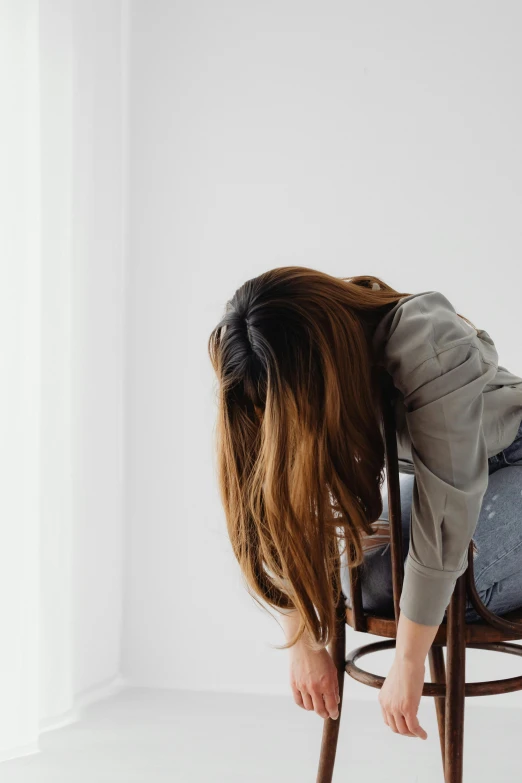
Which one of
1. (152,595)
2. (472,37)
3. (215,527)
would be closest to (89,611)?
(152,595)

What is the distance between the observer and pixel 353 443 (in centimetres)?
97

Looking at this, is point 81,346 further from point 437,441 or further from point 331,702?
point 437,441

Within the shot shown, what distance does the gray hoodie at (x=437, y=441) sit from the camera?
0.95m

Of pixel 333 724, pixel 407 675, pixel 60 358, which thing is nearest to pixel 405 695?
pixel 407 675

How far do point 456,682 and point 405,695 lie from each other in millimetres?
79

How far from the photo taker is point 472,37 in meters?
2.24

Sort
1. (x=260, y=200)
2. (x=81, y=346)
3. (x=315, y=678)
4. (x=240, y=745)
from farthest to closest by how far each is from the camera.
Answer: (x=260, y=200) < (x=81, y=346) < (x=240, y=745) < (x=315, y=678)

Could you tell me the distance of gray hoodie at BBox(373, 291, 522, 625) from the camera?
0.95 metres

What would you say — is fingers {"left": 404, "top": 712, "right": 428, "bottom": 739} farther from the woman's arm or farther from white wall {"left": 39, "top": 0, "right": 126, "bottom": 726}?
white wall {"left": 39, "top": 0, "right": 126, "bottom": 726}

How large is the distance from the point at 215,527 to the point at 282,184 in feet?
3.61

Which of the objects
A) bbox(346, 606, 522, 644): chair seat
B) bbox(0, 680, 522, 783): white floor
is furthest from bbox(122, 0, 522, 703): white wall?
bbox(346, 606, 522, 644): chair seat

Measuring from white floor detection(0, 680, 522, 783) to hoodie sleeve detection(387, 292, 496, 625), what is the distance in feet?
3.32

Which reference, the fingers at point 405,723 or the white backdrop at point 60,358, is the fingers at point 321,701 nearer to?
the fingers at point 405,723

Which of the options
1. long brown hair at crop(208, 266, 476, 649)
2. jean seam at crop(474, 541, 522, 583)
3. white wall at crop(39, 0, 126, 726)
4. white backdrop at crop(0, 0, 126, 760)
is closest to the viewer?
long brown hair at crop(208, 266, 476, 649)
